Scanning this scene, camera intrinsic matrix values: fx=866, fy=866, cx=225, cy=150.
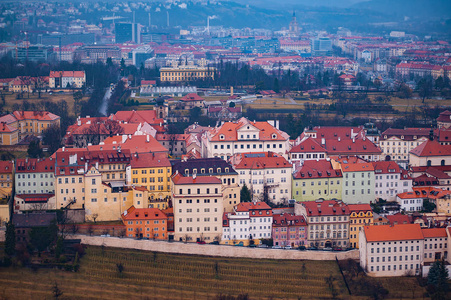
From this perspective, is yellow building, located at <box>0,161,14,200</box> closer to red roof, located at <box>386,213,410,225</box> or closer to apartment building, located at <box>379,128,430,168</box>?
red roof, located at <box>386,213,410,225</box>

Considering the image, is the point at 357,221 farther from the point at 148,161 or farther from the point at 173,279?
the point at 148,161

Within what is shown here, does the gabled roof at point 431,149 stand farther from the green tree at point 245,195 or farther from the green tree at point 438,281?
the green tree at point 438,281

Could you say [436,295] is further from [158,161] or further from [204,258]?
[158,161]

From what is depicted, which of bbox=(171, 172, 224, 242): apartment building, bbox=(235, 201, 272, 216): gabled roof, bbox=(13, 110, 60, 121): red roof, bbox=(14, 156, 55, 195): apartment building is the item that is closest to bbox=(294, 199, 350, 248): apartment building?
bbox=(235, 201, 272, 216): gabled roof


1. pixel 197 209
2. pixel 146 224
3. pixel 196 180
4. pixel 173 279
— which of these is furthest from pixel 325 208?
pixel 146 224

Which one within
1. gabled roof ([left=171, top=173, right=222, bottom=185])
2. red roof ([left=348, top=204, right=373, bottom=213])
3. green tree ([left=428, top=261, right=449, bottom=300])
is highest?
gabled roof ([left=171, top=173, right=222, bottom=185])

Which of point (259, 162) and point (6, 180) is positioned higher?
point (259, 162)
